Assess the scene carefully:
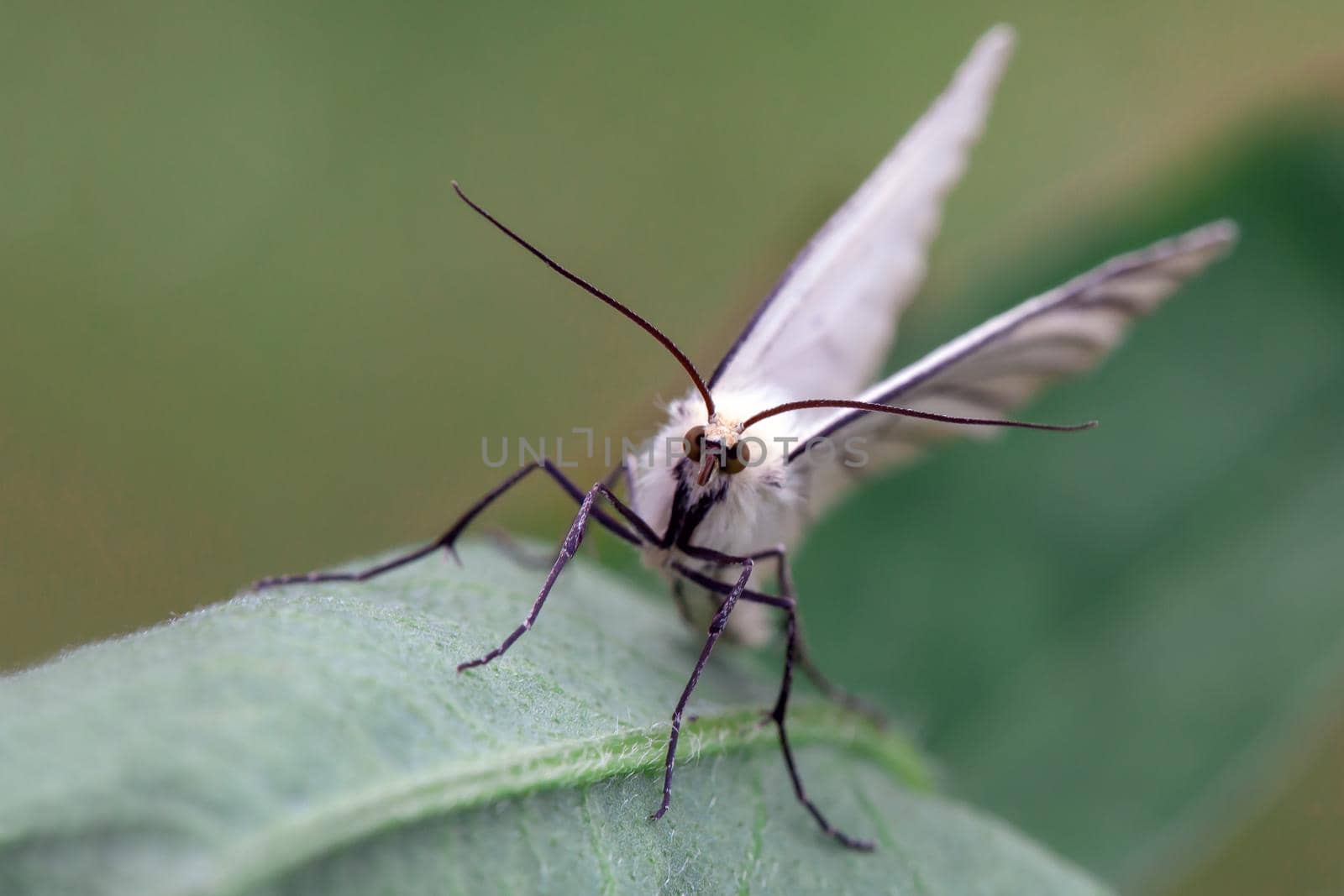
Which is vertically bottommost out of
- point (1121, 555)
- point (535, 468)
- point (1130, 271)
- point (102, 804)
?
point (535, 468)

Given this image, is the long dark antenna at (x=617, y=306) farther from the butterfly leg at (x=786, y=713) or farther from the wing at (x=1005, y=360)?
the butterfly leg at (x=786, y=713)

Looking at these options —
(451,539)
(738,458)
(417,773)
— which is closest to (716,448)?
(738,458)

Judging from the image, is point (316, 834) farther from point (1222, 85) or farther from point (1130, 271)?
point (1222, 85)

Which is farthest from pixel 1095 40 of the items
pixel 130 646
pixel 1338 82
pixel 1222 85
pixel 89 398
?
pixel 130 646

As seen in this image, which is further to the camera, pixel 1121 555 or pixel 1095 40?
pixel 1095 40

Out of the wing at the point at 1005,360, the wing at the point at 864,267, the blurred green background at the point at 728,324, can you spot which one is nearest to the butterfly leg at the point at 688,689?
the wing at the point at 1005,360

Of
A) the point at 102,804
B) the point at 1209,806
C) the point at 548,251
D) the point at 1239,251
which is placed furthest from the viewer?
the point at 548,251
